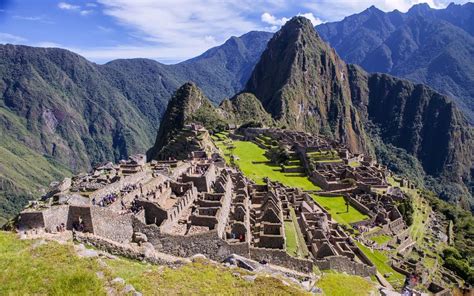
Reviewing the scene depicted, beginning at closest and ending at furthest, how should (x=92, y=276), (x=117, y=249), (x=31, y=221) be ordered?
1. (x=92, y=276)
2. (x=117, y=249)
3. (x=31, y=221)

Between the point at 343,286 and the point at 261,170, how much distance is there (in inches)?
2343

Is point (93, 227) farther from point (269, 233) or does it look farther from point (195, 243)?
point (269, 233)

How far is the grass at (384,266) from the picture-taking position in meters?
42.2

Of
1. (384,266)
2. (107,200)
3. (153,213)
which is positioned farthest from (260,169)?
(107,200)

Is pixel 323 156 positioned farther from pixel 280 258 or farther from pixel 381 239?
pixel 280 258

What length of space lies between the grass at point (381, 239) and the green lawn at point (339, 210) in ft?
12.4

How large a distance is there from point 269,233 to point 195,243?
9012 millimetres

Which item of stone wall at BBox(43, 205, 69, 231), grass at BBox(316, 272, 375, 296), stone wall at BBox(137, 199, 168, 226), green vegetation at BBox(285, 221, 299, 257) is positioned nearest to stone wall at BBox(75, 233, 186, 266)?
stone wall at BBox(43, 205, 69, 231)

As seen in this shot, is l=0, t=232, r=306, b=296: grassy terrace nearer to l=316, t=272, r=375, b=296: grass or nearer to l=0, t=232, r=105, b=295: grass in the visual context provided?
l=0, t=232, r=105, b=295: grass

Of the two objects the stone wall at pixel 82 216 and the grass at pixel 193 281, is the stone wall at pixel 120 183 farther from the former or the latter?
the grass at pixel 193 281

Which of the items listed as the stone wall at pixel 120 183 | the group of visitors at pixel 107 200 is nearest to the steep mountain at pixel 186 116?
the stone wall at pixel 120 183

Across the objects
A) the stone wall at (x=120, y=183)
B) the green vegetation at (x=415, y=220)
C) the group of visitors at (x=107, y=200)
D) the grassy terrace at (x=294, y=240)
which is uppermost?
the stone wall at (x=120, y=183)

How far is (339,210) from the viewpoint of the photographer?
6316 centimetres

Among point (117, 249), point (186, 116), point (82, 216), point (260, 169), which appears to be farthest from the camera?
point (186, 116)
